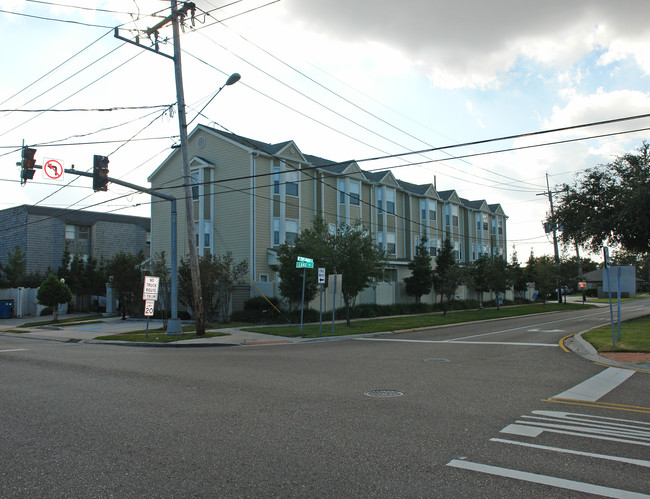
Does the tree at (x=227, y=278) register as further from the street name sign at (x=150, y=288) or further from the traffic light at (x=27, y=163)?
the traffic light at (x=27, y=163)

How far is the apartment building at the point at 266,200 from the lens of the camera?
30.9m

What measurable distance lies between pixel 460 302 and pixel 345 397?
120ft

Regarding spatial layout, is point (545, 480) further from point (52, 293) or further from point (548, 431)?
point (52, 293)

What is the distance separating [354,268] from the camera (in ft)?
80.3

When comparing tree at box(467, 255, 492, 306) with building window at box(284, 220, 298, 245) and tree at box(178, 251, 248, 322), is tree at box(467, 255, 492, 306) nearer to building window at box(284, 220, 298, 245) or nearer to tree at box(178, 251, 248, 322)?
building window at box(284, 220, 298, 245)

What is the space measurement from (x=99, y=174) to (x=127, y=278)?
15.2 meters

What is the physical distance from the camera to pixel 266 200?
31.5m

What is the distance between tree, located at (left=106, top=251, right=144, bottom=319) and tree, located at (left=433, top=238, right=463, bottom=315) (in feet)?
67.1

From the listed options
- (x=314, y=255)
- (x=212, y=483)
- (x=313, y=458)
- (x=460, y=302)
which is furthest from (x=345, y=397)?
(x=460, y=302)

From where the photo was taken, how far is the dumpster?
38.2 metres

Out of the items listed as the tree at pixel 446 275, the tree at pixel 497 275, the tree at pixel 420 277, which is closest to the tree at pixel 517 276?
the tree at pixel 497 275

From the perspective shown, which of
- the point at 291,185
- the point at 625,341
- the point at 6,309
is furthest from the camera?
the point at 6,309

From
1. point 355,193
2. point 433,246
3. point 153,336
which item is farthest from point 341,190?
point 153,336

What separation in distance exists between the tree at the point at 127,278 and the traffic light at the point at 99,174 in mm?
14554
